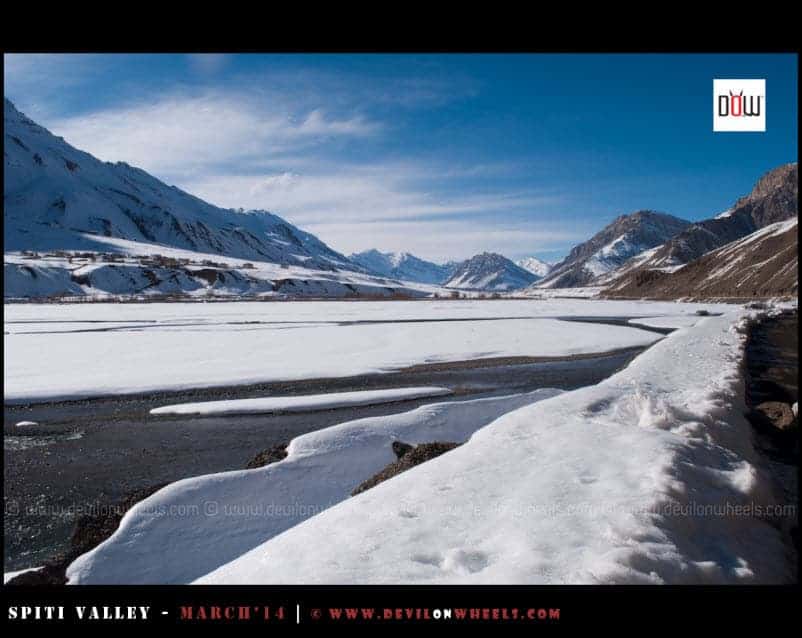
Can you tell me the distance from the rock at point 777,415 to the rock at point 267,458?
13.1 m

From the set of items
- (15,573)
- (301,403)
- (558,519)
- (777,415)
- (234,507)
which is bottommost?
(15,573)

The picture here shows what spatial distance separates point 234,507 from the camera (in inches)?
368

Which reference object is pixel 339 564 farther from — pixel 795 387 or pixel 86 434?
pixel 795 387

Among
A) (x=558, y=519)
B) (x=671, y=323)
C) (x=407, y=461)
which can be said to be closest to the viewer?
(x=558, y=519)

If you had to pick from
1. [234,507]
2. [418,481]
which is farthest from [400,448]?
[234,507]

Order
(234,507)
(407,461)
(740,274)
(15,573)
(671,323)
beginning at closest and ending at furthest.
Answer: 1. (15,573)
2. (234,507)
3. (407,461)
4. (671,323)
5. (740,274)

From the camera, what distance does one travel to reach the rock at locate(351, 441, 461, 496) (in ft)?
32.3

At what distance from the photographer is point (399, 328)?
47.8 meters

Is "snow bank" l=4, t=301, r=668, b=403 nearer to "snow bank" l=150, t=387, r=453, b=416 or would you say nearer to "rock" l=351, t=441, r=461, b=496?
"snow bank" l=150, t=387, r=453, b=416

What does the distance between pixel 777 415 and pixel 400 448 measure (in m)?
11.1
